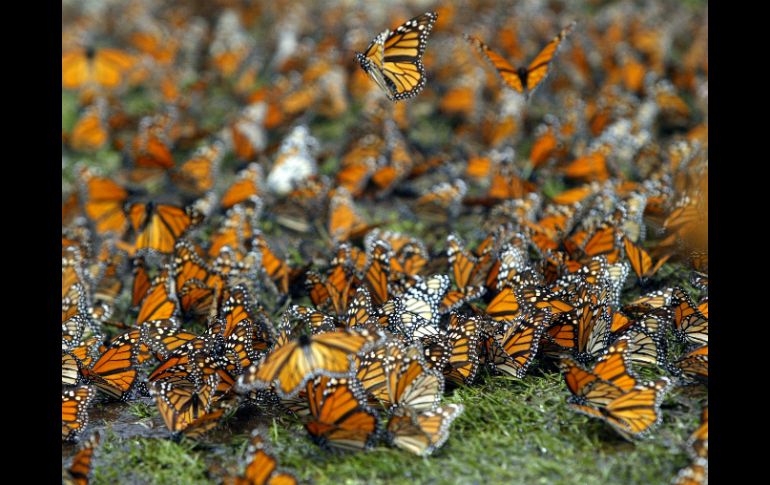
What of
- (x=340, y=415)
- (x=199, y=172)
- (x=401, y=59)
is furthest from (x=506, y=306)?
(x=199, y=172)

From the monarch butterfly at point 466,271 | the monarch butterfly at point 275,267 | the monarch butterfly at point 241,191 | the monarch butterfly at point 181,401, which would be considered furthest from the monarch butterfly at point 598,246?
the monarch butterfly at point 241,191

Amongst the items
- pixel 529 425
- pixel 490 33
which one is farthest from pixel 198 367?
pixel 490 33

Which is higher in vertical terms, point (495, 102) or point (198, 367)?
point (495, 102)

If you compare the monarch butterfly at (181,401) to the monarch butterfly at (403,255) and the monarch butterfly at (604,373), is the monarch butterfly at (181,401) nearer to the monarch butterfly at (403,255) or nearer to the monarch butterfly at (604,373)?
the monarch butterfly at (403,255)

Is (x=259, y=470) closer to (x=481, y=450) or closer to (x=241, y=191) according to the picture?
(x=481, y=450)

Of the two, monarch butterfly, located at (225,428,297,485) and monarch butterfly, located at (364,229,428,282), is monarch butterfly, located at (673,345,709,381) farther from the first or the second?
monarch butterfly, located at (225,428,297,485)

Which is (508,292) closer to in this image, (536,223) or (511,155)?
(536,223)
